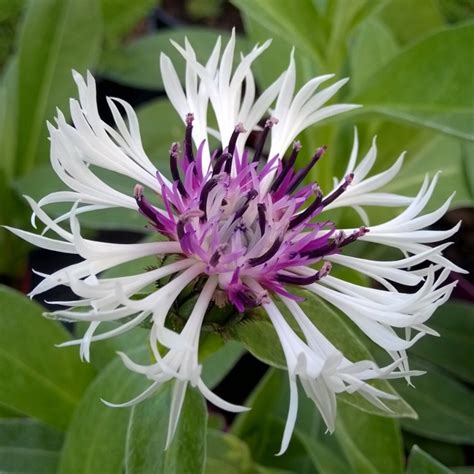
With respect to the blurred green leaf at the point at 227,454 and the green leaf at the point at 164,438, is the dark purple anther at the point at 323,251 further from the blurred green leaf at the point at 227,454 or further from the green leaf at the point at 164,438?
the blurred green leaf at the point at 227,454

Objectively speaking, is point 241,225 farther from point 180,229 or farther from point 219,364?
→ point 219,364

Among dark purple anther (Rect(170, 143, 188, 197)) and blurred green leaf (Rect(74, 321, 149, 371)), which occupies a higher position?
dark purple anther (Rect(170, 143, 188, 197))

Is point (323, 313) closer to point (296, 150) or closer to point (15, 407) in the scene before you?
point (296, 150)

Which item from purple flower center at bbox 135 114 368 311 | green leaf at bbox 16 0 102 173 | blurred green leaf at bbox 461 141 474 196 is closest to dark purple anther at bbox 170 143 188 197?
purple flower center at bbox 135 114 368 311

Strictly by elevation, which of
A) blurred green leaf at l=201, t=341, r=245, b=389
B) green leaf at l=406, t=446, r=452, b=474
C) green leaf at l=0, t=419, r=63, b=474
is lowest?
green leaf at l=0, t=419, r=63, b=474

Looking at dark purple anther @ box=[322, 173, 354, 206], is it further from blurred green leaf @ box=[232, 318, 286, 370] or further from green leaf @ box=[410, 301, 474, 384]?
green leaf @ box=[410, 301, 474, 384]

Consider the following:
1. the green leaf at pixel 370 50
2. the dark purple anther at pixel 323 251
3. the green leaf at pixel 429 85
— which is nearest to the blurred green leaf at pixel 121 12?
the green leaf at pixel 370 50

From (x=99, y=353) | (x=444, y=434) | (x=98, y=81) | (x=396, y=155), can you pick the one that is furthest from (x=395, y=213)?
(x=98, y=81)
